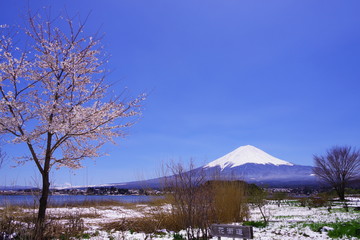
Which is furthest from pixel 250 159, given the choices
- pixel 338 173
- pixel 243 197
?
pixel 243 197

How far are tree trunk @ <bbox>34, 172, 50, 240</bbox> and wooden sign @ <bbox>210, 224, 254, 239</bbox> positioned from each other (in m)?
3.75

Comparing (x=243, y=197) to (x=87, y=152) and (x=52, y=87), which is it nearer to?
(x=87, y=152)

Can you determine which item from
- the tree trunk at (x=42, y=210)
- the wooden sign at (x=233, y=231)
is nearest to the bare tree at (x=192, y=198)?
the wooden sign at (x=233, y=231)

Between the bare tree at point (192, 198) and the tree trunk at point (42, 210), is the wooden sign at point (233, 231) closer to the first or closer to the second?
the bare tree at point (192, 198)

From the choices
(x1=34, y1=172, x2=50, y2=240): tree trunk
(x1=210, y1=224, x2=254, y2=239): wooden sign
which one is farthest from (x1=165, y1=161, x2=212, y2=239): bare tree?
(x1=34, y1=172, x2=50, y2=240): tree trunk

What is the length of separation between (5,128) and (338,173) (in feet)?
129

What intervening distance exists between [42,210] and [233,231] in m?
4.46

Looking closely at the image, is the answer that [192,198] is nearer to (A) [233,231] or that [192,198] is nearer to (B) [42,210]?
(A) [233,231]

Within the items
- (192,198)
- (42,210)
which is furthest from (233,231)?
(42,210)

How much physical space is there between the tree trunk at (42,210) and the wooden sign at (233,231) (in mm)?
3747

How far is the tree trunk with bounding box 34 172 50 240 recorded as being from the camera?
6.39 m

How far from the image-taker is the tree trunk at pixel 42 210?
6.39 meters

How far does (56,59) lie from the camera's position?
819cm

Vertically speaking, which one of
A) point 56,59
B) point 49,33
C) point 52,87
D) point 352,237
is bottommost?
point 352,237
